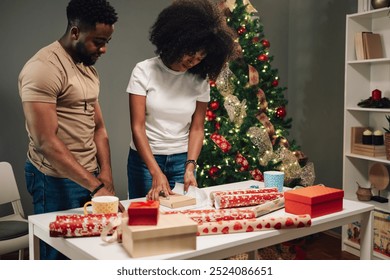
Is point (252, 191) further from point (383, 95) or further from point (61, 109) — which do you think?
point (383, 95)

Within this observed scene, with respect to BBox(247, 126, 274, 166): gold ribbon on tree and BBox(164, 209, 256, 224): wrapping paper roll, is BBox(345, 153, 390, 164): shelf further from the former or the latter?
BBox(164, 209, 256, 224): wrapping paper roll

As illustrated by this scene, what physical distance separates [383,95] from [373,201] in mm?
801

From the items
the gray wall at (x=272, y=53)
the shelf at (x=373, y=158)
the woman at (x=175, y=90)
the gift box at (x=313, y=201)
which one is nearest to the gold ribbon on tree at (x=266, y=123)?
the shelf at (x=373, y=158)

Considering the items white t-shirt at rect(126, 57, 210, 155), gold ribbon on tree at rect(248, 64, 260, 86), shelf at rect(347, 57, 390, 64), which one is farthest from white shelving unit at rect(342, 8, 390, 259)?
white t-shirt at rect(126, 57, 210, 155)

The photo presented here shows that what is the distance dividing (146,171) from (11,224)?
3.22 feet

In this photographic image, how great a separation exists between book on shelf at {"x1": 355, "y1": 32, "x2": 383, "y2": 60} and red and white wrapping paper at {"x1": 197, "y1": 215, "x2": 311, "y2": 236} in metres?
2.17

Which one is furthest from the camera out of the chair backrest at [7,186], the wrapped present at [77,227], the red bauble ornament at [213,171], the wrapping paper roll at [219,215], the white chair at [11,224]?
the red bauble ornament at [213,171]

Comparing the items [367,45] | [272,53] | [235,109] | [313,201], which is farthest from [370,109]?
[313,201]

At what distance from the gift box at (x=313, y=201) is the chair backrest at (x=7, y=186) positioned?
1.78 meters

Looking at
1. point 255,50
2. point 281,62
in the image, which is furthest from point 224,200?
point 281,62

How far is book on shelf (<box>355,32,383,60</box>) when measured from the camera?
3.25 metres

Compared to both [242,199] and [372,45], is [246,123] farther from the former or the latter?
[242,199]

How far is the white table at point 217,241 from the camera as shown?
1199mm

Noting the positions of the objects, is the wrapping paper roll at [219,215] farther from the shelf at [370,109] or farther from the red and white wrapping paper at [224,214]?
the shelf at [370,109]
